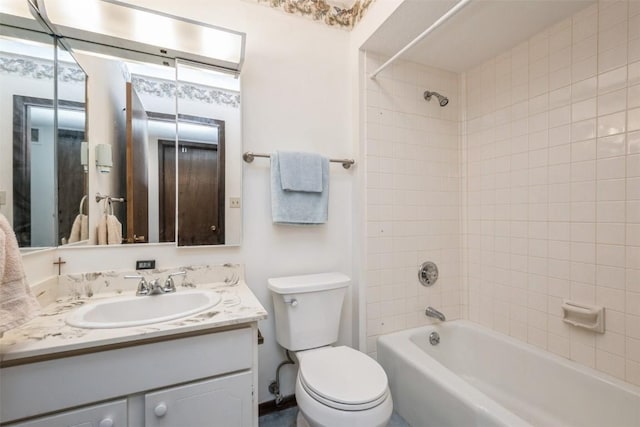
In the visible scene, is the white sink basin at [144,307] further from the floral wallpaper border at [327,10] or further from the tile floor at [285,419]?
the floral wallpaper border at [327,10]

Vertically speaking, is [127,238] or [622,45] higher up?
[622,45]

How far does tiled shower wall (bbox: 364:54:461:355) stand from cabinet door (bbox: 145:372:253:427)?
88cm

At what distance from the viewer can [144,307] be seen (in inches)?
48.4

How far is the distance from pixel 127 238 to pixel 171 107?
0.69 metres

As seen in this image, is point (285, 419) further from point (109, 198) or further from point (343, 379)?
point (109, 198)

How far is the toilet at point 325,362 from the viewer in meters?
1.04

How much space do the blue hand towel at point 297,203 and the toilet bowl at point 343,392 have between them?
711mm

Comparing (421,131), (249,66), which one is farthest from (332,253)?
(249,66)

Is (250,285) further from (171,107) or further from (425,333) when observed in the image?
(425,333)

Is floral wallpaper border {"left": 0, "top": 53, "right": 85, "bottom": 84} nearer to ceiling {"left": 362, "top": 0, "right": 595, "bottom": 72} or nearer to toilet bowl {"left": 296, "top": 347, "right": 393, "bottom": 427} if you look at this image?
ceiling {"left": 362, "top": 0, "right": 595, "bottom": 72}

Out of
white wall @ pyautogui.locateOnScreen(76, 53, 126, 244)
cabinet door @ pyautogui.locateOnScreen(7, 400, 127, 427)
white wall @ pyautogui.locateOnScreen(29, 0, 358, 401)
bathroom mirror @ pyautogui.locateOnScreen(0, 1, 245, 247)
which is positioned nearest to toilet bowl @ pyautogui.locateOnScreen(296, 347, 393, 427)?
white wall @ pyautogui.locateOnScreen(29, 0, 358, 401)

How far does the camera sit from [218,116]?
1.49 metres

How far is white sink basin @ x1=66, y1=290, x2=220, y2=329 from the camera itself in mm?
1101

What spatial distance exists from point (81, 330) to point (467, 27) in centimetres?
220
